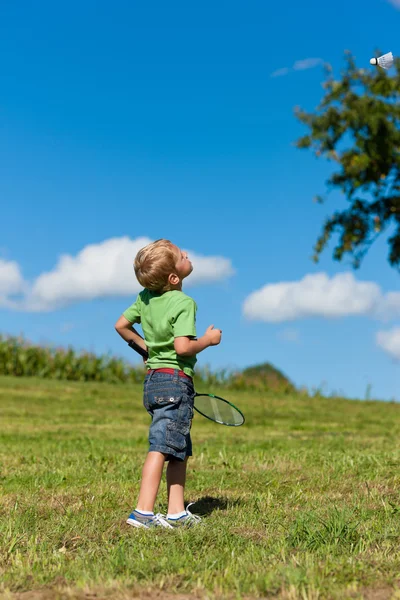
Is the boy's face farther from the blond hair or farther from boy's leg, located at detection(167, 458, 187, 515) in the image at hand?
boy's leg, located at detection(167, 458, 187, 515)

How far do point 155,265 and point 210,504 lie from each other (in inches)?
81.2

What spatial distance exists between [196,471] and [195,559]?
3.34m

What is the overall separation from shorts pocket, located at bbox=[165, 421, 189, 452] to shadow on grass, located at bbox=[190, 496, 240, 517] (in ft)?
2.42

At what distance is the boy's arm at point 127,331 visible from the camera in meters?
5.50

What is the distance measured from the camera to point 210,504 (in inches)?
229

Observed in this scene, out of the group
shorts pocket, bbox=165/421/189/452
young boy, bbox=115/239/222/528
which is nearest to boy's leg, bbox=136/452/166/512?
young boy, bbox=115/239/222/528

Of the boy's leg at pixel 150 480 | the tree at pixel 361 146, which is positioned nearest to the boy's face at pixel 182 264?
the boy's leg at pixel 150 480

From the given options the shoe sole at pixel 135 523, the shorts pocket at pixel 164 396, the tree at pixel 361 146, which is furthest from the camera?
the tree at pixel 361 146

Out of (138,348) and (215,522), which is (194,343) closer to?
(138,348)

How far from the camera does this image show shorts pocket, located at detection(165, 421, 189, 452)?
4.96 m

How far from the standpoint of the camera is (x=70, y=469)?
7.39 m

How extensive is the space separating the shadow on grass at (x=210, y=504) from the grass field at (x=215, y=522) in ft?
0.05

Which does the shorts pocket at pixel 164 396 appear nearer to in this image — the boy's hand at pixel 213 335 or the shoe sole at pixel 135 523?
the boy's hand at pixel 213 335

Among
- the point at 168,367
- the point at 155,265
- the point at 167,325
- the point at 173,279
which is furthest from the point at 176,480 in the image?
the point at 155,265
